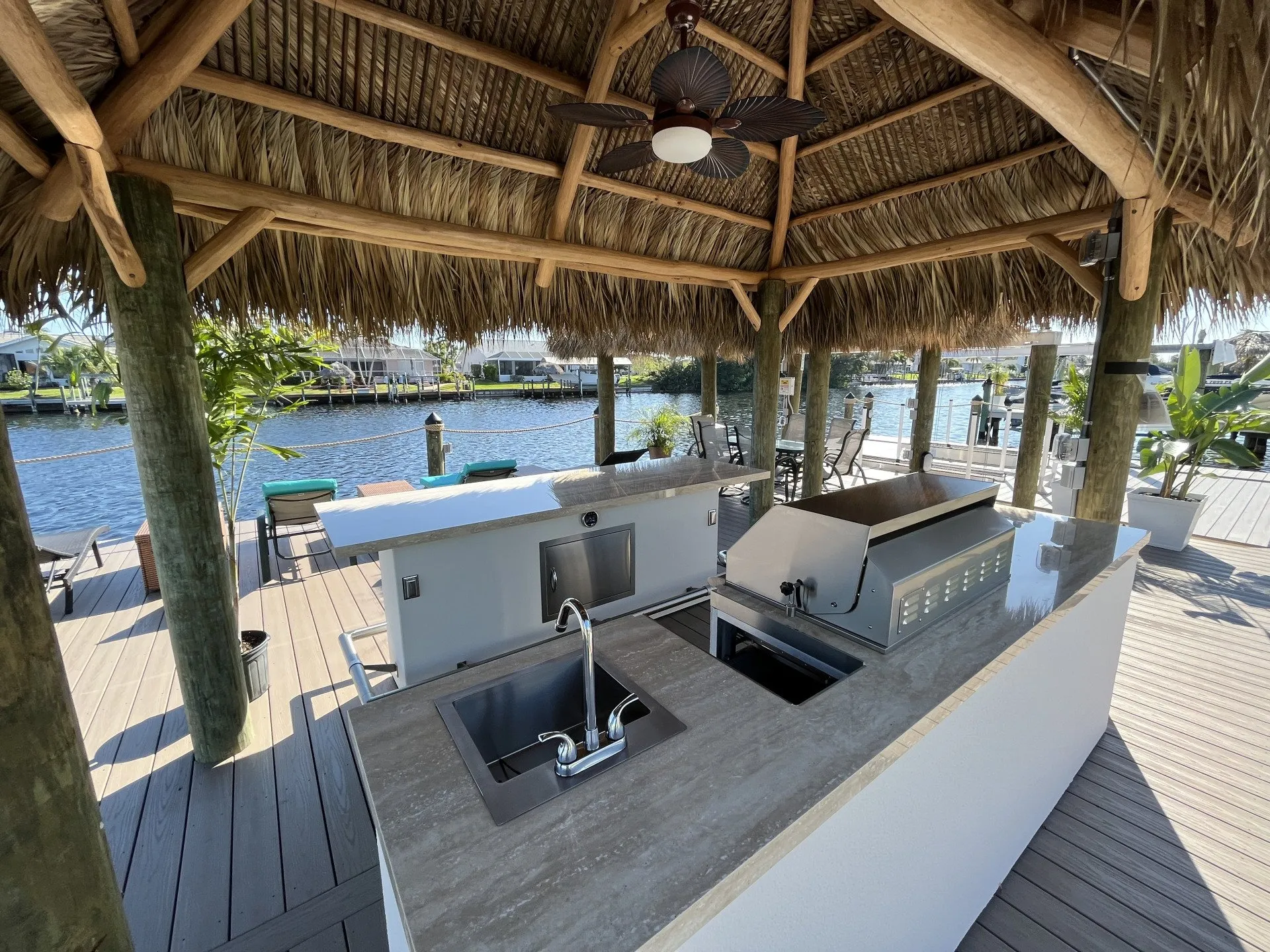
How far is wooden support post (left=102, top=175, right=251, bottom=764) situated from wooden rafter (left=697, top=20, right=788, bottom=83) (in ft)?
8.70

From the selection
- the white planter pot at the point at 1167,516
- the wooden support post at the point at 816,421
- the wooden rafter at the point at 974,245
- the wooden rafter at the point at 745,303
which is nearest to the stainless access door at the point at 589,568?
the wooden rafter at the point at 745,303

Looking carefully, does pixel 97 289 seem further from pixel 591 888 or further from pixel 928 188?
pixel 928 188

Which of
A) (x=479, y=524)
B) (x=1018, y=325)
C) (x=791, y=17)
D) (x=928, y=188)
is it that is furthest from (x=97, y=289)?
(x=1018, y=325)

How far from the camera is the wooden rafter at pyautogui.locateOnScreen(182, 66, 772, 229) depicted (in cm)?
230

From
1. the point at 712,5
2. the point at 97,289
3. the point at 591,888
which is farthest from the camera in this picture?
the point at 712,5

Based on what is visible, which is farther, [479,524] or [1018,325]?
[1018,325]

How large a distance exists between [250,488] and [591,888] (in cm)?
1173

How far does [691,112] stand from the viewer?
2115 mm

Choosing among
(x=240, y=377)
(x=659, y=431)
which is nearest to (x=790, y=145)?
(x=240, y=377)

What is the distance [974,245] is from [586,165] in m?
2.55

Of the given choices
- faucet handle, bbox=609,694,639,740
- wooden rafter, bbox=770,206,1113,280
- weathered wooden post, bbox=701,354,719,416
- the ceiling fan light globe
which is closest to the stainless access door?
faucet handle, bbox=609,694,639,740

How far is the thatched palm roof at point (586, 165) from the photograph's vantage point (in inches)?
74.2

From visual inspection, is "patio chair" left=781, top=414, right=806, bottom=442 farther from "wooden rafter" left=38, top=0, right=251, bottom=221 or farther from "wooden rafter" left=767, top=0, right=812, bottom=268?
"wooden rafter" left=38, top=0, right=251, bottom=221

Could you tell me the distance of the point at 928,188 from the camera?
12.1 feet
